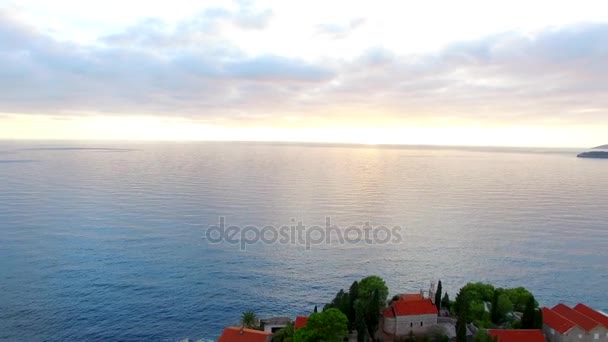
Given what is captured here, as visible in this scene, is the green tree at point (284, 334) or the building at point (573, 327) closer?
the building at point (573, 327)

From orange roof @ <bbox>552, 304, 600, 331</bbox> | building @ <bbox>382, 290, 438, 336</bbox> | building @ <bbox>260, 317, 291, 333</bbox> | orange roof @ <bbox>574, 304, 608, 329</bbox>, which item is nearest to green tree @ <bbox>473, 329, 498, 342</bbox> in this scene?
building @ <bbox>382, 290, 438, 336</bbox>

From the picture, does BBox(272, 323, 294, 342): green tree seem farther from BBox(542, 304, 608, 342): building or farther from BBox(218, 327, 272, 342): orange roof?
BBox(542, 304, 608, 342): building

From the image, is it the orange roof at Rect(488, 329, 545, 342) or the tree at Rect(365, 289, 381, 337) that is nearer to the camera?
the orange roof at Rect(488, 329, 545, 342)

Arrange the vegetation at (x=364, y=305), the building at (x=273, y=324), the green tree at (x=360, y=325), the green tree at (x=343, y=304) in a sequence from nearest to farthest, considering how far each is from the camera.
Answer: the green tree at (x=360, y=325), the vegetation at (x=364, y=305), the green tree at (x=343, y=304), the building at (x=273, y=324)

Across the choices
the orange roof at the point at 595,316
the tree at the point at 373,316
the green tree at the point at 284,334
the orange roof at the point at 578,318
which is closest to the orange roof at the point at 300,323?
the green tree at the point at 284,334

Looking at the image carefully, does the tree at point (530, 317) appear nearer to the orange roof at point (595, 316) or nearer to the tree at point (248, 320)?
the orange roof at point (595, 316)

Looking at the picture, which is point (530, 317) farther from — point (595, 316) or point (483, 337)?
point (595, 316)

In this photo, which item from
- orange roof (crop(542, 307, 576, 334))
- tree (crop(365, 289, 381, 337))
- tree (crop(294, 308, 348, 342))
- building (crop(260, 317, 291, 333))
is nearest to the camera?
tree (crop(294, 308, 348, 342))
